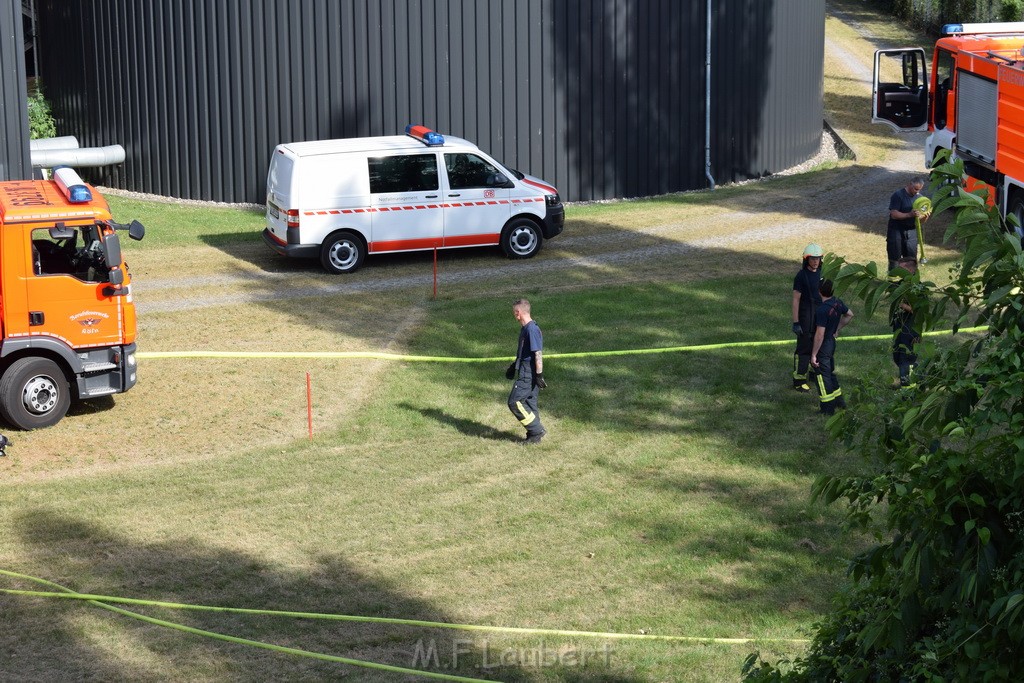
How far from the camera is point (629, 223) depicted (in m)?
23.9

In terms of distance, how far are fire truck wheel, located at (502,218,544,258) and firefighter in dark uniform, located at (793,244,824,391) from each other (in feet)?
23.6

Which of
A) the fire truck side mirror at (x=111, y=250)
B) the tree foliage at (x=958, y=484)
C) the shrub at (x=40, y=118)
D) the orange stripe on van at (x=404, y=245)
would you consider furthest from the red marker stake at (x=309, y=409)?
the shrub at (x=40, y=118)

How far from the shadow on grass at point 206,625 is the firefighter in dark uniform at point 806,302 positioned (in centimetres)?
612

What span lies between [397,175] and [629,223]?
5.29 meters

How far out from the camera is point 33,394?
14.1m

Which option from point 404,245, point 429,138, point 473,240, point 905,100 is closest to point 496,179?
point 473,240

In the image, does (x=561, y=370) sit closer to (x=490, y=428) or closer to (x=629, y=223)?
(x=490, y=428)

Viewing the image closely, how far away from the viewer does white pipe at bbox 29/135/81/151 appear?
88.0ft

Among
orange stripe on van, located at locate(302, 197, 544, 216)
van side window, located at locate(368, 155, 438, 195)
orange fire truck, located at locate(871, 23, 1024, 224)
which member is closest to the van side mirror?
orange stripe on van, located at locate(302, 197, 544, 216)

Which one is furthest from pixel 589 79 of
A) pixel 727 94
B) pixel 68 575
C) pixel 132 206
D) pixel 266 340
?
pixel 68 575

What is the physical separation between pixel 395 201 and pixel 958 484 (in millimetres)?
15826

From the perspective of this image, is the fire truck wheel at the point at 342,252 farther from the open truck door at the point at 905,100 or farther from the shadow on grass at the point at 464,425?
the open truck door at the point at 905,100

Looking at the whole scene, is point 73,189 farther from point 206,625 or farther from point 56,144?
point 56,144

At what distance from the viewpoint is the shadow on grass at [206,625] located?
9.35 meters
